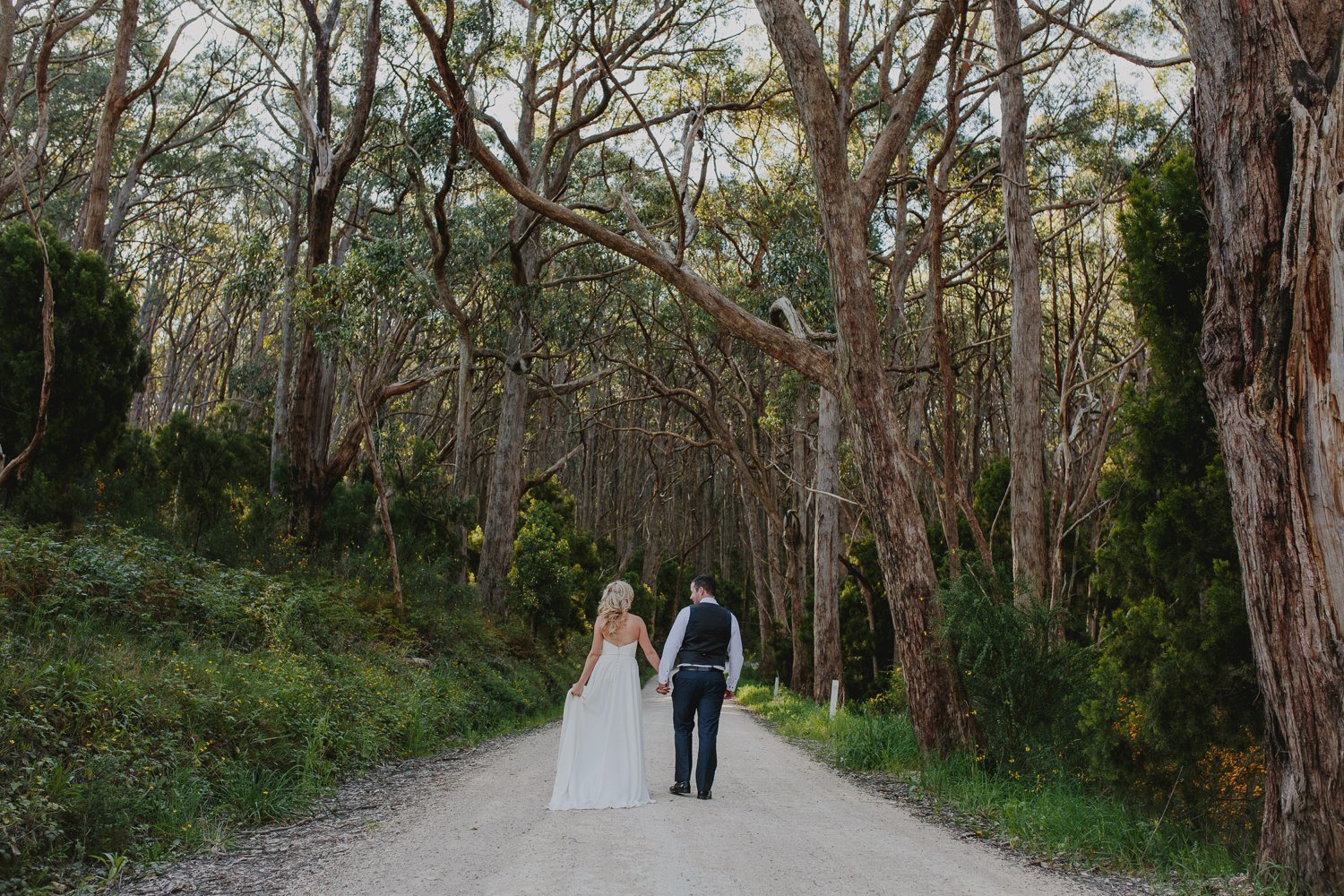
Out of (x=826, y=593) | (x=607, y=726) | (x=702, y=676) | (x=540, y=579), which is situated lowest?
(x=607, y=726)

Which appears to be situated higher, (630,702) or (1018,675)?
(1018,675)

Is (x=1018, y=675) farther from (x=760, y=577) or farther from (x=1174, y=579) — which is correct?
(x=760, y=577)

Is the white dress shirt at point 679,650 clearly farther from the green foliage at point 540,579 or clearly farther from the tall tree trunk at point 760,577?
the tall tree trunk at point 760,577

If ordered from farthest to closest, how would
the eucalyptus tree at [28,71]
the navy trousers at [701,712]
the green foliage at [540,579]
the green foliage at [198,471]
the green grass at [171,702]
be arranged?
the green foliage at [540,579] < the green foliage at [198,471] < the eucalyptus tree at [28,71] < the navy trousers at [701,712] < the green grass at [171,702]

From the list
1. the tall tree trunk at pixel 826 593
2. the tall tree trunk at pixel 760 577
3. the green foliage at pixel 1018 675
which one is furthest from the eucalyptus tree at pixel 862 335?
the tall tree trunk at pixel 760 577

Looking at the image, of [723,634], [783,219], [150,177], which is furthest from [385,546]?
[150,177]

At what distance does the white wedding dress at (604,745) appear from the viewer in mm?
6902

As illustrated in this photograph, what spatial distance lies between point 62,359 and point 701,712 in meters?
9.09

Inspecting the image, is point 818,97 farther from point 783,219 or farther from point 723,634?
point 783,219

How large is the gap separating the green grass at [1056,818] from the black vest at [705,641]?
2101 mm

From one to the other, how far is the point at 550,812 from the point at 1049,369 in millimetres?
24679

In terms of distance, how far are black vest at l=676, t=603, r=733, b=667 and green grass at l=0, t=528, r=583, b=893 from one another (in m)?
2.95

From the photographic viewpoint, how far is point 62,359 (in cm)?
1138

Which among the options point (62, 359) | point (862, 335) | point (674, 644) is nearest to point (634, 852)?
point (674, 644)
